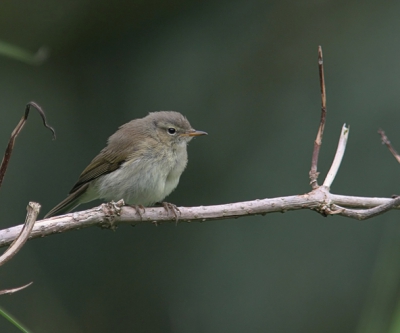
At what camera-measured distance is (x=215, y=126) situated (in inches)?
249

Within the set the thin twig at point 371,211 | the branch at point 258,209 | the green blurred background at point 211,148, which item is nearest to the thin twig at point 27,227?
the branch at point 258,209

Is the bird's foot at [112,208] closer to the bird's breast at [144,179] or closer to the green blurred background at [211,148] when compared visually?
the bird's breast at [144,179]

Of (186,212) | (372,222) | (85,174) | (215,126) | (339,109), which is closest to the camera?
(186,212)

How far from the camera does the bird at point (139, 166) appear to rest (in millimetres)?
4359

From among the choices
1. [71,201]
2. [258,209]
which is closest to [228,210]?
[258,209]

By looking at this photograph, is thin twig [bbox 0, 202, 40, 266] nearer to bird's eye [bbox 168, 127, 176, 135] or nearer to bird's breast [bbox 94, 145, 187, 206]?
bird's breast [bbox 94, 145, 187, 206]

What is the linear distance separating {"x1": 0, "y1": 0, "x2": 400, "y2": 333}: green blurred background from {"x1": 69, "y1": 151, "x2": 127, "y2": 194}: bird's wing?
1481 mm

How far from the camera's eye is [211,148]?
627 centimetres

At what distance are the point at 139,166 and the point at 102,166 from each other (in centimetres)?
40

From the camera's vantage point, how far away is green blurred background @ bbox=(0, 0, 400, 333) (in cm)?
556

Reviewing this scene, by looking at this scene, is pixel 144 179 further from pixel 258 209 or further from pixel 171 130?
pixel 258 209

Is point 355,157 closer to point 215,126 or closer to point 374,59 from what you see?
point 374,59

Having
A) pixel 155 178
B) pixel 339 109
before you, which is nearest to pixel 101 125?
pixel 155 178

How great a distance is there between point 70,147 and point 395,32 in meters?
3.90
